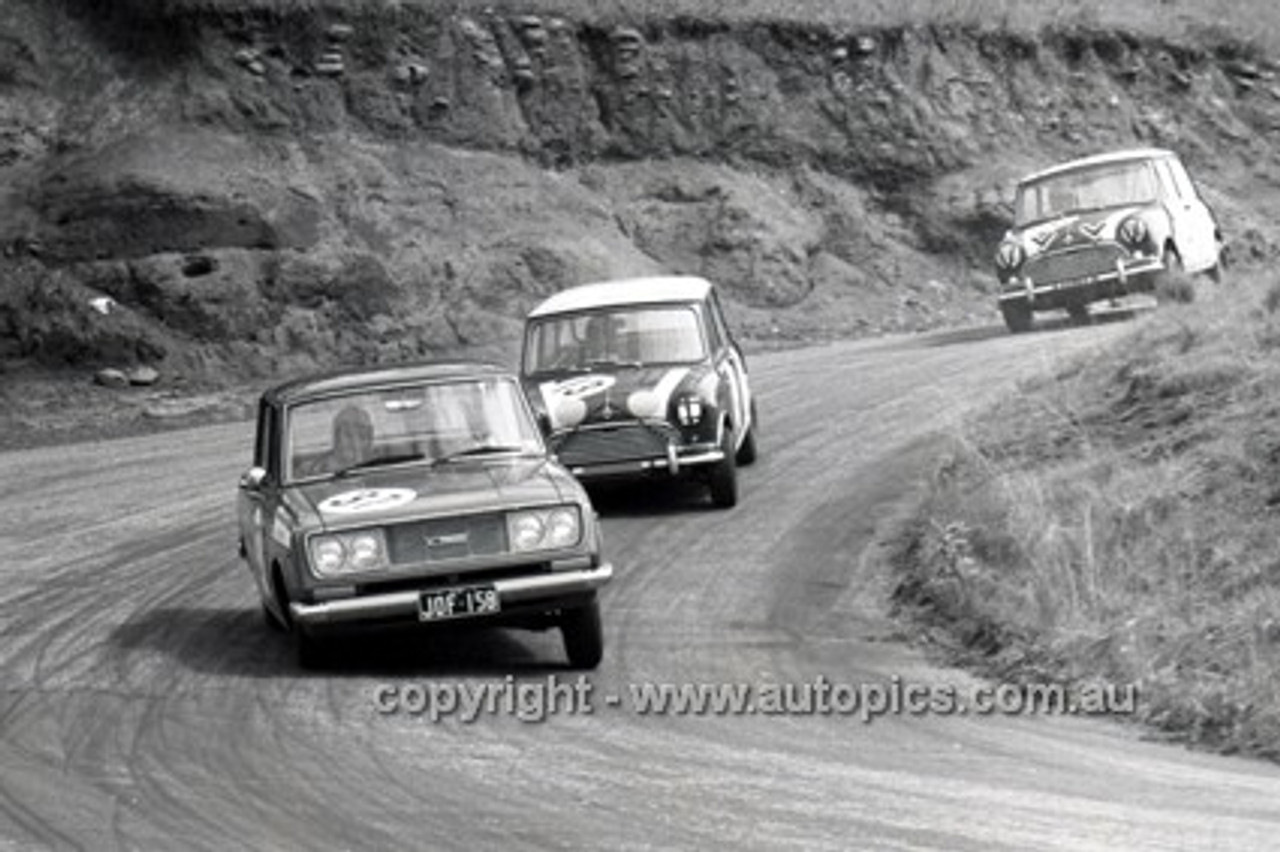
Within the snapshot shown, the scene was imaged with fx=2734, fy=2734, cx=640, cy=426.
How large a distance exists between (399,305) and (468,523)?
64.9 feet

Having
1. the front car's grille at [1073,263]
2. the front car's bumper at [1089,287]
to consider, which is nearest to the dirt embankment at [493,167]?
the front car's bumper at [1089,287]

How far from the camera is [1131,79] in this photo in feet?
144

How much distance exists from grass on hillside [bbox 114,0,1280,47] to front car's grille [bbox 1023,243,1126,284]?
38.0 ft

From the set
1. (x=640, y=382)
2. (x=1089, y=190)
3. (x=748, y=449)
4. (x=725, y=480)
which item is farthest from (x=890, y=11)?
(x=725, y=480)

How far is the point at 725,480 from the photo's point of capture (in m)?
19.1

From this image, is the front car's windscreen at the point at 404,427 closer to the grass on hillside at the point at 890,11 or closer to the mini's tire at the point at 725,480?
the mini's tire at the point at 725,480

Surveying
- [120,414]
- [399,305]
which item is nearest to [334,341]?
[399,305]

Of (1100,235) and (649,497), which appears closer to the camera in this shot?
(649,497)

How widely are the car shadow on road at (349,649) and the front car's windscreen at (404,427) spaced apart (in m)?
0.94

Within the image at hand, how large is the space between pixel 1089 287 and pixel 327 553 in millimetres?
17373

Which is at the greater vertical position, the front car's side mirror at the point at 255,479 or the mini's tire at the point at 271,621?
the front car's side mirror at the point at 255,479

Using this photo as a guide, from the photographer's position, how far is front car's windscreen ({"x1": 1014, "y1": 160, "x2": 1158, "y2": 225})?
97.1 ft

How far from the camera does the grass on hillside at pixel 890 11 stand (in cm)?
3672

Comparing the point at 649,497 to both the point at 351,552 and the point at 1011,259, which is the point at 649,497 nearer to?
the point at 351,552
